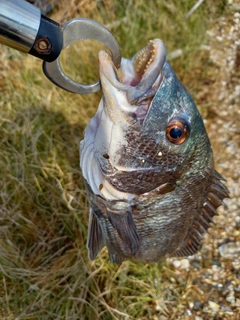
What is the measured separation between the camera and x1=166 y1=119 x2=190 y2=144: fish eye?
5.04ft

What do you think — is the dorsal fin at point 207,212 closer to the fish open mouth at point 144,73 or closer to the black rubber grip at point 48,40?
the fish open mouth at point 144,73

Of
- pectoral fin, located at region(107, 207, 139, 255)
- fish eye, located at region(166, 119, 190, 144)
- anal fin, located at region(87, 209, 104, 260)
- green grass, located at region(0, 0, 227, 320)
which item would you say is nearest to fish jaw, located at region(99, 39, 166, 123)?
fish eye, located at region(166, 119, 190, 144)

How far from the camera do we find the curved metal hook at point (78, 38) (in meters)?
1.23

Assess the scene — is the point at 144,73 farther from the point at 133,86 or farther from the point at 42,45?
the point at 42,45

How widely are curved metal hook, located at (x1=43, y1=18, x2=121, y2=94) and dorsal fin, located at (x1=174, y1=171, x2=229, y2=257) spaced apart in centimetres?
90

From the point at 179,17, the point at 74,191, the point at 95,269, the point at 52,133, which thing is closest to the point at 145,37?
the point at 179,17

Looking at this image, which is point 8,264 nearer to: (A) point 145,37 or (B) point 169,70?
(B) point 169,70

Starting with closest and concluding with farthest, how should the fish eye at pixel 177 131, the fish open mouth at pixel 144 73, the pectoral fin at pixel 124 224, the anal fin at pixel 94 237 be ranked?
the fish open mouth at pixel 144 73, the fish eye at pixel 177 131, the pectoral fin at pixel 124 224, the anal fin at pixel 94 237

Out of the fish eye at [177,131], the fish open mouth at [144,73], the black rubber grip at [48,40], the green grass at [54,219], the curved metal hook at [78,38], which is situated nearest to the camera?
the black rubber grip at [48,40]

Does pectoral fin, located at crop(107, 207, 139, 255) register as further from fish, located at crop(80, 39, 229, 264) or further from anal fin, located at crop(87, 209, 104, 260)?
anal fin, located at crop(87, 209, 104, 260)

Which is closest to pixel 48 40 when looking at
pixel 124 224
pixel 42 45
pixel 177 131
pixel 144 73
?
pixel 42 45

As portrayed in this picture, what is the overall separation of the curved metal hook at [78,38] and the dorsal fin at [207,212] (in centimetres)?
90

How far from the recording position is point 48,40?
1.15 m

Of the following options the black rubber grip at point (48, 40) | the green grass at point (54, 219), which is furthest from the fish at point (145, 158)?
the green grass at point (54, 219)
